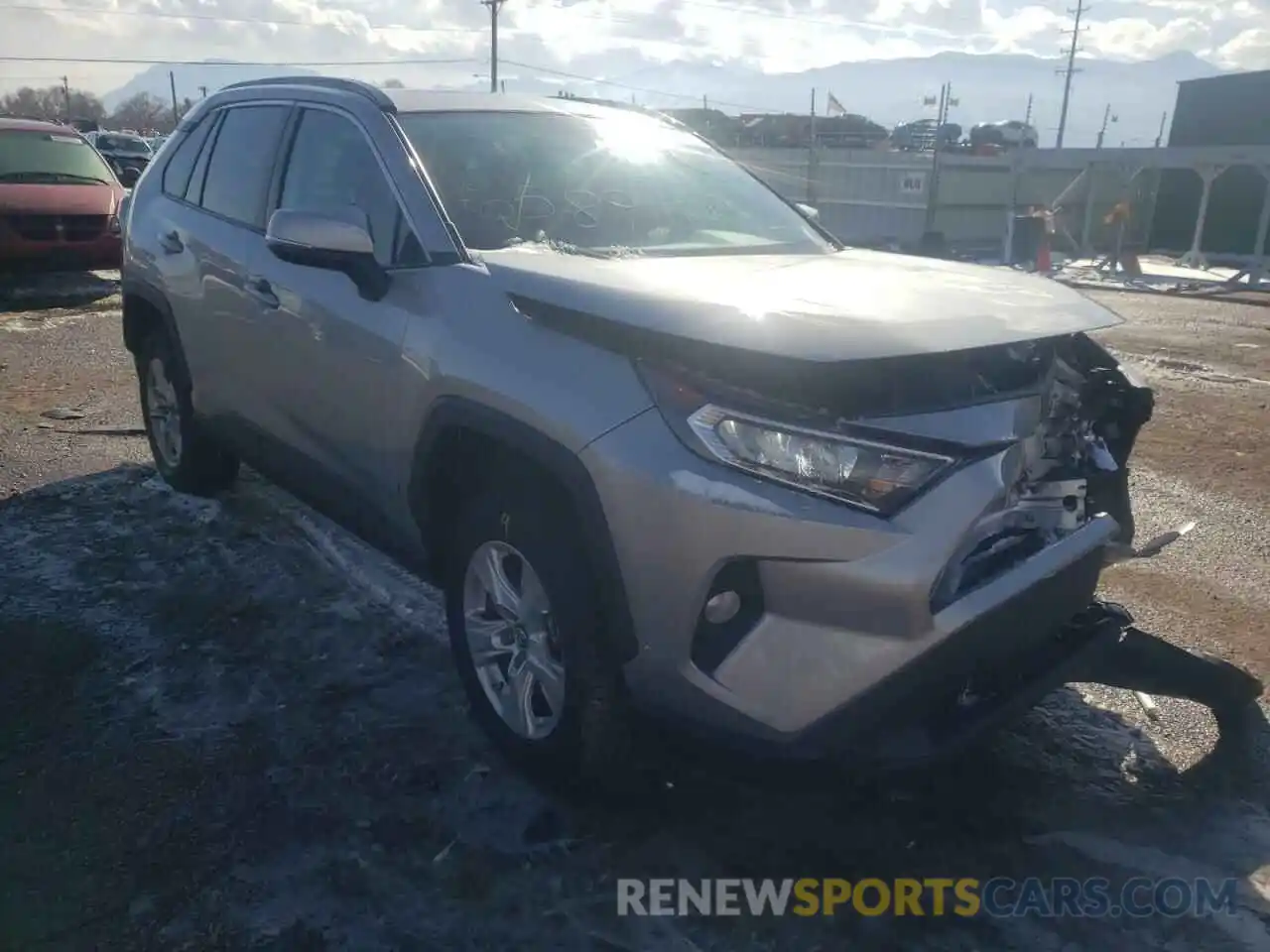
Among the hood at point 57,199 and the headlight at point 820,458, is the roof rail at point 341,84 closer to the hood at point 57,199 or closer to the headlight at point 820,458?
the headlight at point 820,458

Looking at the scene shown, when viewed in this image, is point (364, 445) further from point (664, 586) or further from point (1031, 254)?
point (1031, 254)

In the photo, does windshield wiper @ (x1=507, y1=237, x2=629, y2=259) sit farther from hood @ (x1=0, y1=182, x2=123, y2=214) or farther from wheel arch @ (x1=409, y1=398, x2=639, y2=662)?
hood @ (x1=0, y1=182, x2=123, y2=214)

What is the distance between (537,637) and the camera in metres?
2.74

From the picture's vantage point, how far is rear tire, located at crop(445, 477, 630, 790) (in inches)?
98.8

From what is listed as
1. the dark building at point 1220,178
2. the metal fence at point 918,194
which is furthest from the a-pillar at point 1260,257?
the dark building at point 1220,178

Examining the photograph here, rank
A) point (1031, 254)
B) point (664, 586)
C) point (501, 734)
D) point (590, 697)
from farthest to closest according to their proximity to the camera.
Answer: point (1031, 254) → point (501, 734) → point (590, 697) → point (664, 586)

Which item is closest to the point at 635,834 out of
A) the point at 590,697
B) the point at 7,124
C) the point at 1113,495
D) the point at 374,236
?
the point at 590,697

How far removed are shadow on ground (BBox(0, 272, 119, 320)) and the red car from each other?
38 cm

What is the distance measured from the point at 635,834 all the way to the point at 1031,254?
1904 cm

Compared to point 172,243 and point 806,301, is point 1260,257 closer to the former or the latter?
point 172,243

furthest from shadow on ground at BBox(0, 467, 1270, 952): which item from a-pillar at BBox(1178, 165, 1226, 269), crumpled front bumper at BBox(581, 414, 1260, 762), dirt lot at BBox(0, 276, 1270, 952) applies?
a-pillar at BBox(1178, 165, 1226, 269)

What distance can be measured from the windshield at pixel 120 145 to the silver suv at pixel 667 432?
25248 millimetres

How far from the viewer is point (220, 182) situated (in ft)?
14.4

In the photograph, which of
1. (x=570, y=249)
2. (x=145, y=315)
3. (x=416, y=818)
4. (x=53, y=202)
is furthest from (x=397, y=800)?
(x=53, y=202)
